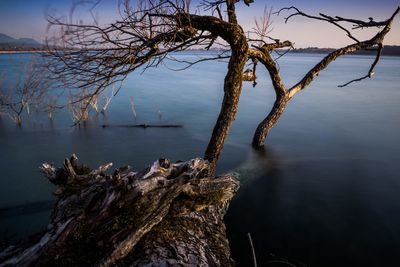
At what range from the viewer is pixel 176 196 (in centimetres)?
326

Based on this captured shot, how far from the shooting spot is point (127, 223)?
2920 millimetres

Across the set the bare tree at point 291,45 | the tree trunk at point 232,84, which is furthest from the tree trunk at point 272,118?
the tree trunk at point 232,84

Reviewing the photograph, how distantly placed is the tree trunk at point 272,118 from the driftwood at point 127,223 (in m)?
5.60

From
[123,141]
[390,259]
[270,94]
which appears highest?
[270,94]

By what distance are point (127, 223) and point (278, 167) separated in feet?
19.3

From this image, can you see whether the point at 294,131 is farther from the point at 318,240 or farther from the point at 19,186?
the point at 19,186

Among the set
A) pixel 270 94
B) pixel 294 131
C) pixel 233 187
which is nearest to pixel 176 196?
pixel 233 187

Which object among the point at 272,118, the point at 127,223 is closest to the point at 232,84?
the point at 272,118

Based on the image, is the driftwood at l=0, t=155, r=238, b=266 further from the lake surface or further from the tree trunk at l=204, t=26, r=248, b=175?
the tree trunk at l=204, t=26, r=248, b=175

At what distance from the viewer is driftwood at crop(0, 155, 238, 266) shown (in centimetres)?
269

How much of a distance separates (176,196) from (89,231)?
958 millimetres

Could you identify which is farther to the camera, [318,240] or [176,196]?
[318,240]

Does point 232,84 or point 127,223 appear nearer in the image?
point 127,223

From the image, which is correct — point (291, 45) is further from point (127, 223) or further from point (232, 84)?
point (127, 223)
